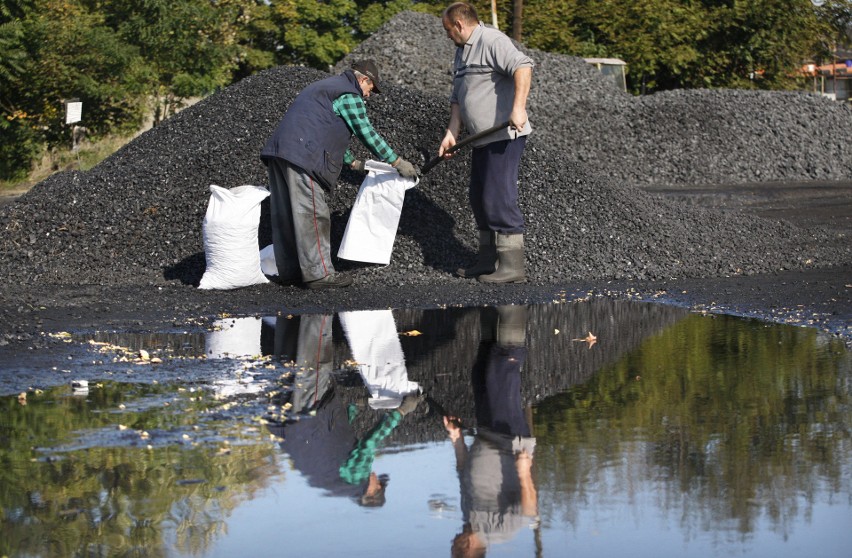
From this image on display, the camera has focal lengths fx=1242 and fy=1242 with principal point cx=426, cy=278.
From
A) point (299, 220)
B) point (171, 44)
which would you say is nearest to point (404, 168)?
point (299, 220)

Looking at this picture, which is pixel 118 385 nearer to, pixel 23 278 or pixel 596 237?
pixel 23 278

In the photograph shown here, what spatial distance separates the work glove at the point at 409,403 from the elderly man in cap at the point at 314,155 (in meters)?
3.62

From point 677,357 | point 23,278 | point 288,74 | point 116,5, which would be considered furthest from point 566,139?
point 677,357

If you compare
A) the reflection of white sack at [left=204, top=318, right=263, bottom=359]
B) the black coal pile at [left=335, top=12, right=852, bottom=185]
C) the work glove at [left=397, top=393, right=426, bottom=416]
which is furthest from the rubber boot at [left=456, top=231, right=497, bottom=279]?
the black coal pile at [left=335, top=12, right=852, bottom=185]

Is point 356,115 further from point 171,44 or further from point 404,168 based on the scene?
point 171,44

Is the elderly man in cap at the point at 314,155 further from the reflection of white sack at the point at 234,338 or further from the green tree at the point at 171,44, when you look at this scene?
the green tree at the point at 171,44

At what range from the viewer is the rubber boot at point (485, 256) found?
9797 millimetres

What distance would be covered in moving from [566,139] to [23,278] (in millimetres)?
15836

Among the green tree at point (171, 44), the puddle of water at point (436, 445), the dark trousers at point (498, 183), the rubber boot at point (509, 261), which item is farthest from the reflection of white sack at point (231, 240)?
the green tree at point (171, 44)

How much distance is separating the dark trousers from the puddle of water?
2071 mm

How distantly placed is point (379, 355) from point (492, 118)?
2989 mm

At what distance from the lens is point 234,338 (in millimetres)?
7379

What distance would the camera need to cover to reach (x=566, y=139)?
80.1 feet

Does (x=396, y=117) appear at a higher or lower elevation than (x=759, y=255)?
higher
